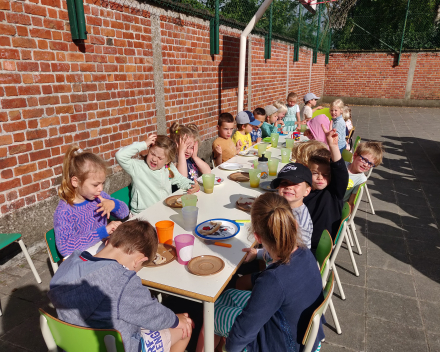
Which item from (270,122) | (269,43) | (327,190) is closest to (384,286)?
(327,190)

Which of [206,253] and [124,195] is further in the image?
[124,195]

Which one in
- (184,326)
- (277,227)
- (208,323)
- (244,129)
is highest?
(277,227)

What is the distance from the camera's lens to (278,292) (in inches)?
56.9

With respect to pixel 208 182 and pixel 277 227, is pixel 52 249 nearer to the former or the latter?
pixel 208 182

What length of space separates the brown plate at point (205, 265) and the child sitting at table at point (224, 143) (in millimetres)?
Answer: 2568

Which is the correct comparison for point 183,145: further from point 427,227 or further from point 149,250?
point 427,227

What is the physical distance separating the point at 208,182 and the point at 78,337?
1.76 meters

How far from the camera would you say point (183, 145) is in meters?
3.48

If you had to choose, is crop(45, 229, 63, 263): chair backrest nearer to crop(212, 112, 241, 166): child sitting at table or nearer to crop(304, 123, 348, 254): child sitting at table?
crop(304, 123, 348, 254): child sitting at table

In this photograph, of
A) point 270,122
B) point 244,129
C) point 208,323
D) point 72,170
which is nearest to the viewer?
point 208,323

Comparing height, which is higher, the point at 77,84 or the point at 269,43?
the point at 269,43

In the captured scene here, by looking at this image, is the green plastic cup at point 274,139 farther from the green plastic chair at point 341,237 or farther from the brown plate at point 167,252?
the brown plate at point 167,252

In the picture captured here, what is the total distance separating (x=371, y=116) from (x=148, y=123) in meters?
11.2

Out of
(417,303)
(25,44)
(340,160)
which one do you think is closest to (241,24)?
(25,44)
